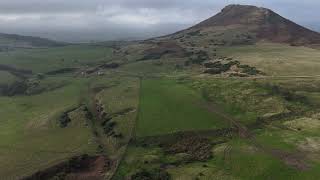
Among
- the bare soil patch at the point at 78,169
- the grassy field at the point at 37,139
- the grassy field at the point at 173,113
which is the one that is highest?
the grassy field at the point at 173,113

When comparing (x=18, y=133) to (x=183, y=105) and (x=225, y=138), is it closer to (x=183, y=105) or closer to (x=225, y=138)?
(x=183, y=105)

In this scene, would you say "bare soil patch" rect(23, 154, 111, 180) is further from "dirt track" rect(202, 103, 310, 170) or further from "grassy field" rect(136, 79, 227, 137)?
"dirt track" rect(202, 103, 310, 170)

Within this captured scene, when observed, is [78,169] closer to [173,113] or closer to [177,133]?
[177,133]

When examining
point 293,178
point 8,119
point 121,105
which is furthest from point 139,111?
point 293,178

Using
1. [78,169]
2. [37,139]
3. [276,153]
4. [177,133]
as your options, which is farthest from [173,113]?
[276,153]

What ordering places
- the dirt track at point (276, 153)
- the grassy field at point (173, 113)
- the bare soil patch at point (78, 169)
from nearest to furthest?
the dirt track at point (276, 153) < the bare soil patch at point (78, 169) < the grassy field at point (173, 113)

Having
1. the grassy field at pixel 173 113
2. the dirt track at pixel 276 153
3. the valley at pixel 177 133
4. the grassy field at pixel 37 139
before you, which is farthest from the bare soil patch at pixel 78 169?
the dirt track at pixel 276 153

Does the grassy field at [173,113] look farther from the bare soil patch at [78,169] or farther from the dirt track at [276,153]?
the bare soil patch at [78,169]

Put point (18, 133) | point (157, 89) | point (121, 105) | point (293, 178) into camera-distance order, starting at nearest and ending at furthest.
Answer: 1. point (293, 178)
2. point (18, 133)
3. point (121, 105)
4. point (157, 89)
